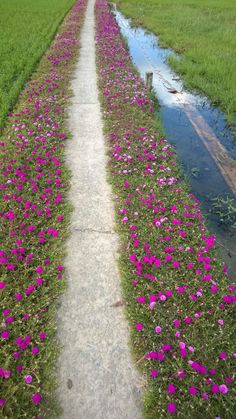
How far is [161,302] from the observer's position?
13.5 feet

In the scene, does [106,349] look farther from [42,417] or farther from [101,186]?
[101,186]

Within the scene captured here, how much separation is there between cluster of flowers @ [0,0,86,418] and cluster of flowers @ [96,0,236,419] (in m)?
1.15

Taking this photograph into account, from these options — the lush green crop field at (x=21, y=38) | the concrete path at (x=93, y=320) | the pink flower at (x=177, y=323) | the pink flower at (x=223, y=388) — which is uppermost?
the lush green crop field at (x=21, y=38)

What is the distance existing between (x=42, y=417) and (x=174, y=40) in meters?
21.5

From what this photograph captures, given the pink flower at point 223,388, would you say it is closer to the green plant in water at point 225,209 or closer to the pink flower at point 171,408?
the pink flower at point 171,408

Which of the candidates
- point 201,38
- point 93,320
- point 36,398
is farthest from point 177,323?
point 201,38

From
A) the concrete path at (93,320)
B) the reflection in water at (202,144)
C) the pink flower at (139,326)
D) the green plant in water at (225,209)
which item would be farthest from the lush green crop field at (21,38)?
the pink flower at (139,326)

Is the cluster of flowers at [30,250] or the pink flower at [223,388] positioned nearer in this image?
the pink flower at [223,388]

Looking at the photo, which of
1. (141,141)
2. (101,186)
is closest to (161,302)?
(101,186)

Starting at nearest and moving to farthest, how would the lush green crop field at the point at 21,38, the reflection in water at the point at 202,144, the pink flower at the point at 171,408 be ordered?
→ the pink flower at the point at 171,408
the reflection in water at the point at 202,144
the lush green crop field at the point at 21,38

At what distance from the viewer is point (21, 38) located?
1806cm

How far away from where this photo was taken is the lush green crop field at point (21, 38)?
37.4 ft

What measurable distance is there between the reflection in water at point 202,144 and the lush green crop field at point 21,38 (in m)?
5.60

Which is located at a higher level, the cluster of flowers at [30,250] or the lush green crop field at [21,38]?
the lush green crop field at [21,38]
